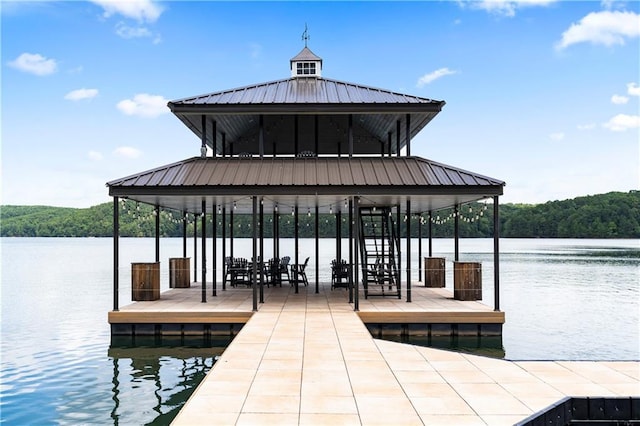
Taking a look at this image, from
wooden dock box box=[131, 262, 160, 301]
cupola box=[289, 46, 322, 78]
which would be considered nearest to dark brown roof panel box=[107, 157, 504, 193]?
wooden dock box box=[131, 262, 160, 301]

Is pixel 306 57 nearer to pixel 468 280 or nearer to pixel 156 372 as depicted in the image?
pixel 468 280

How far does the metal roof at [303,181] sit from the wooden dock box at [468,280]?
78.8 inches

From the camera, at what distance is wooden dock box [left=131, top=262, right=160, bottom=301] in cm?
1556

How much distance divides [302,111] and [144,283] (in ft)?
21.8

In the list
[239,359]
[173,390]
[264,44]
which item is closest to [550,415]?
[239,359]

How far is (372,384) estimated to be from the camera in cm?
752

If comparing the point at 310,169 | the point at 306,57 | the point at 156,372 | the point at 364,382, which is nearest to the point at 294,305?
the point at 310,169

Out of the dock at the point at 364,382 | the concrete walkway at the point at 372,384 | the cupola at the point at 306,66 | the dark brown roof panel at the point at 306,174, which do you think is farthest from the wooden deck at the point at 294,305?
the cupola at the point at 306,66

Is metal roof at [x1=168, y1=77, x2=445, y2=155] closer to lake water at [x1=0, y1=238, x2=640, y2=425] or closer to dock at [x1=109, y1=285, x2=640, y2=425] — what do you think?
dock at [x1=109, y1=285, x2=640, y2=425]

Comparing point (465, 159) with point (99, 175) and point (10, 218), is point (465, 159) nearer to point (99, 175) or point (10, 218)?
point (99, 175)

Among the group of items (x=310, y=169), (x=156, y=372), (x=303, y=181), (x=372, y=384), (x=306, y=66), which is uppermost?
(x=306, y=66)

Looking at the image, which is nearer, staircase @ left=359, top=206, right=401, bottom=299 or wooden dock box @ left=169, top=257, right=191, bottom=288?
staircase @ left=359, top=206, right=401, bottom=299

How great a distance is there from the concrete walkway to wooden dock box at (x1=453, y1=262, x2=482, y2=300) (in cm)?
567

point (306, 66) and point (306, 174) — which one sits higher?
point (306, 66)
